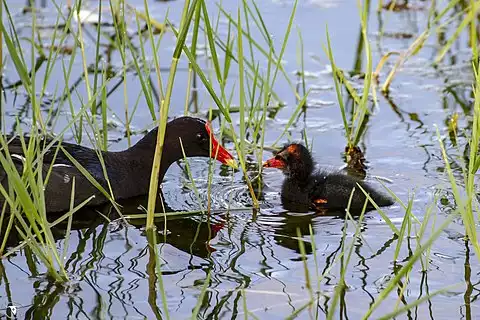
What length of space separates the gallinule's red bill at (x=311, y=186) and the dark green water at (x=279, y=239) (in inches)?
4.3

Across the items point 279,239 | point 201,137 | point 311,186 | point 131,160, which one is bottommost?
point 279,239

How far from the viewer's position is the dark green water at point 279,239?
4.91m

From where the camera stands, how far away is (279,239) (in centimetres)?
585

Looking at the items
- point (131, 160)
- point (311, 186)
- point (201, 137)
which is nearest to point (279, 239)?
point (311, 186)

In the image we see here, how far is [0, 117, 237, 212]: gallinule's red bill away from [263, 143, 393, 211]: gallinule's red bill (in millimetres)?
331

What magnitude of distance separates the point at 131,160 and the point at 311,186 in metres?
1.16

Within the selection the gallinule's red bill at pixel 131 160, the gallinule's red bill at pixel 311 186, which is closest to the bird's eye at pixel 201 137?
the gallinule's red bill at pixel 131 160

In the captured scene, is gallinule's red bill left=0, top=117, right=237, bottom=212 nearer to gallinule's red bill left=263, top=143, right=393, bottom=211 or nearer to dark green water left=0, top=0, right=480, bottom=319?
dark green water left=0, top=0, right=480, bottom=319

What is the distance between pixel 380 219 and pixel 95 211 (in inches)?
64.6

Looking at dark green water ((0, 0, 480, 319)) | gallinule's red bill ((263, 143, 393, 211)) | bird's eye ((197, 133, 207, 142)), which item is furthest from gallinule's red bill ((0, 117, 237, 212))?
gallinule's red bill ((263, 143, 393, 211))

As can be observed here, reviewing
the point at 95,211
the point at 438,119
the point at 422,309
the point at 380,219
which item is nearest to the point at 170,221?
the point at 95,211

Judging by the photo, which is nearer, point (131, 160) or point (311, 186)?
point (311, 186)

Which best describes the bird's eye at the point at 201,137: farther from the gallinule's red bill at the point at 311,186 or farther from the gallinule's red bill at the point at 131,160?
the gallinule's red bill at the point at 311,186

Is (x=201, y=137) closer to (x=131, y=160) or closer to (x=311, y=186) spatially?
(x=131, y=160)
